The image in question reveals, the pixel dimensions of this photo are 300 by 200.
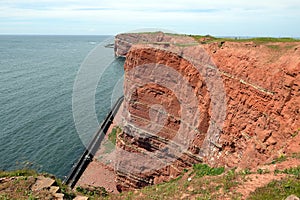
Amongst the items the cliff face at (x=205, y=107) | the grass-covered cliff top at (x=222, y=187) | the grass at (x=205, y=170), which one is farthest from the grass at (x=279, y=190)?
the grass at (x=205, y=170)

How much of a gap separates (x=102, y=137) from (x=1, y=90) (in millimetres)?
34409

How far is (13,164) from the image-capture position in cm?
3819

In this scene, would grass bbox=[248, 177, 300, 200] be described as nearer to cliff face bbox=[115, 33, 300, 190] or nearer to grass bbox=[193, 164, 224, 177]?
cliff face bbox=[115, 33, 300, 190]

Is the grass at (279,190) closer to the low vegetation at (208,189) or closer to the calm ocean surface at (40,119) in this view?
the low vegetation at (208,189)

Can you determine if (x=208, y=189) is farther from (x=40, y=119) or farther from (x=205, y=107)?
(x=40, y=119)

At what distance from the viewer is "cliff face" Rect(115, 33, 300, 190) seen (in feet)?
61.6

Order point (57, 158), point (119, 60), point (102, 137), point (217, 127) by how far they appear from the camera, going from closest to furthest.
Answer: point (217, 127)
point (57, 158)
point (102, 137)
point (119, 60)

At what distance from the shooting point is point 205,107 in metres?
24.6

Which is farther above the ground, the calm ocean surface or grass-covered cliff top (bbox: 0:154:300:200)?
grass-covered cliff top (bbox: 0:154:300:200)

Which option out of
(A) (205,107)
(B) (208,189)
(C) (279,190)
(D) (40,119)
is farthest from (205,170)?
(D) (40,119)

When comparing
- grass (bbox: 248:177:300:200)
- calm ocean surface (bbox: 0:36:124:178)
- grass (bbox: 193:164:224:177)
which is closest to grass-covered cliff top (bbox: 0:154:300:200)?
grass (bbox: 248:177:300:200)

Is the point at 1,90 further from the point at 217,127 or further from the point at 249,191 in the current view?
the point at 249,191

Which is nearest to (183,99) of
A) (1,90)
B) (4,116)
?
(4,116)

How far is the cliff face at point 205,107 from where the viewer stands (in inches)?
739
